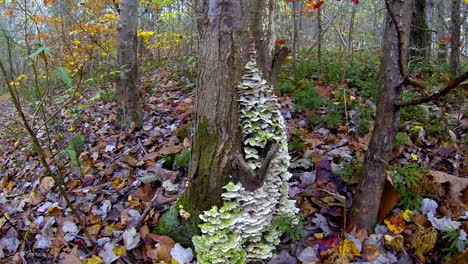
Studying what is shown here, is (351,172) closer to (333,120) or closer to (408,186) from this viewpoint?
(408,186)

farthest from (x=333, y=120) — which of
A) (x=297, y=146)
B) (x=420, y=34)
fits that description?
(x=420, y=34)

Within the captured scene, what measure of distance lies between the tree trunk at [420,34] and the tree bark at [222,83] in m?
4.34

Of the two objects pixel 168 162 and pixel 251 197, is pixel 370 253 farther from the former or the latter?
pixel 168 162

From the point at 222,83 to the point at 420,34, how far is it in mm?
4794

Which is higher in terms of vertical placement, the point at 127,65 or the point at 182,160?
the point at 127,65

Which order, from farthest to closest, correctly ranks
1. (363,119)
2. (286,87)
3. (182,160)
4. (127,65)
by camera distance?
1. (286,87)
2. (127,65)
3. (363,119)
4. (182,160)

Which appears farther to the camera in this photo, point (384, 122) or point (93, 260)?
point (93, 260)

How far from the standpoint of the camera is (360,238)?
2.29 metres

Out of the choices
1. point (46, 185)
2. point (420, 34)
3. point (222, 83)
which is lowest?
point (46, 185)

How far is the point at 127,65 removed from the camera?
4582mm

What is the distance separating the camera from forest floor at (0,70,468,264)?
225 cm

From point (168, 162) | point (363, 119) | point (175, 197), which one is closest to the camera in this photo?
point (175, 197)

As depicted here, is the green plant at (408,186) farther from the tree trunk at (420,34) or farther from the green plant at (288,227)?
the tree trunk at (420,34)

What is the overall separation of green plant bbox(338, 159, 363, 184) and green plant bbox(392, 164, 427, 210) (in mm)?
274
